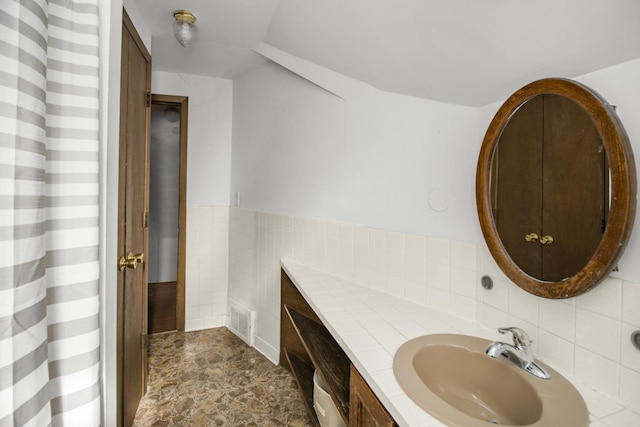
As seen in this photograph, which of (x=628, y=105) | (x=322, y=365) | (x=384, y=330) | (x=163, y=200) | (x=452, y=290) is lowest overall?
(x=322, y=365)

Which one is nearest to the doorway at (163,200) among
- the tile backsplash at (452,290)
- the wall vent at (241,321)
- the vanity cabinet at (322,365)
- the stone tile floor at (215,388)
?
the wall vent at (241,321)

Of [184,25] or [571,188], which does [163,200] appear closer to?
[184,25]

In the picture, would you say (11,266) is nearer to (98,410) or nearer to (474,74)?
(98,410)

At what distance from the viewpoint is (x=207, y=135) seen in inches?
117

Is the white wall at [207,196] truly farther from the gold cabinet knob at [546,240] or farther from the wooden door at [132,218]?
the gold cabinet knob at [546,240]

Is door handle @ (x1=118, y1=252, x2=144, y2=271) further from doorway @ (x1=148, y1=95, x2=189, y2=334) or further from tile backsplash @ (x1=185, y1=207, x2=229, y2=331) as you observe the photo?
doorway @ (x1=148, y1=95, x2=189, y2=334)

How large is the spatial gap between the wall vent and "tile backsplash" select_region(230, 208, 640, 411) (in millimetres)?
81

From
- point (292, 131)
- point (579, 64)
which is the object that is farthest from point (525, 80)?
point (292, 131)

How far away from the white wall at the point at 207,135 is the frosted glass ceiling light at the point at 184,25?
1.02 m

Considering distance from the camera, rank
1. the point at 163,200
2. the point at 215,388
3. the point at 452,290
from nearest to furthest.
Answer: the point at 452,290 → the point at 215,388 → the point at 163,200

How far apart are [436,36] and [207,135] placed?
2411mm

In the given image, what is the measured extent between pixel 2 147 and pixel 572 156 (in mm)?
1358

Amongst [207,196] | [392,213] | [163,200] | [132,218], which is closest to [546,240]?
[392,213]

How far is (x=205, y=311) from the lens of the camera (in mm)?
2965
